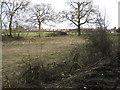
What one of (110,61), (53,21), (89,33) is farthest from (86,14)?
(110,61)

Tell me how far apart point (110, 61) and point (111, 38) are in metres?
2.06

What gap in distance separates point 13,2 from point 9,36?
5534 mm

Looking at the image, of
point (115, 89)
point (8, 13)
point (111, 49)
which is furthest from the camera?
point (8, 13)

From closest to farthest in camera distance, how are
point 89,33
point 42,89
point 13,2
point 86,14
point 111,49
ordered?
point 42,89, point 111,49, point 89,33, point 13,2, point 86,14

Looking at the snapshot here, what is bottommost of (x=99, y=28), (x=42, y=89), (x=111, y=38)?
(x=42, y=89)

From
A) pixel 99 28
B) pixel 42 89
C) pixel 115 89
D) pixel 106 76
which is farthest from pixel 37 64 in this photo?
pixel 99 28

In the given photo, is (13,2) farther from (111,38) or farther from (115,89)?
(115,89)

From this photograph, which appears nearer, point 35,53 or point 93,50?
point 35,53

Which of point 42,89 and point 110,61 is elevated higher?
point 110,61

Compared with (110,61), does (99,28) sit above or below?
above

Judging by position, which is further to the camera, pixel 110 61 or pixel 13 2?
pixel 13 2

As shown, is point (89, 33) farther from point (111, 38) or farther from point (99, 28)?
point (111, 38)

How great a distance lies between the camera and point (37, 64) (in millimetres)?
4348

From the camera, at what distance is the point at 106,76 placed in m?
3.33
